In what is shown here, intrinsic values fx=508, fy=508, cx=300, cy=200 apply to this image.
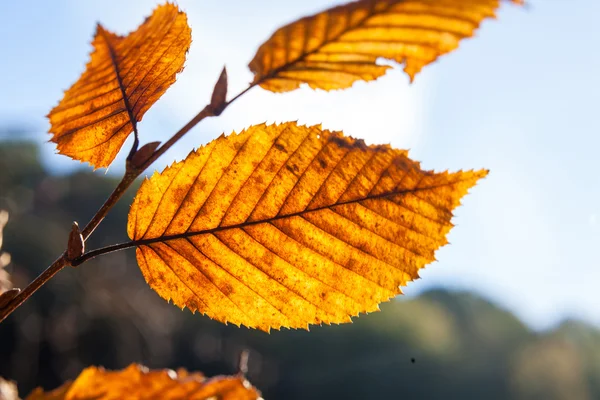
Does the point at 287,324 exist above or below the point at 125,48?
below

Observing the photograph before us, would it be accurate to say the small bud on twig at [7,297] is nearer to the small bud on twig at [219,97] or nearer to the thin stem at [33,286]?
the thin stem at [33,286]

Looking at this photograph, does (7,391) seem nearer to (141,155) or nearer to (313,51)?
(141,155)

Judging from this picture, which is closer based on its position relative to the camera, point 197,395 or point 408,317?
point 197,395

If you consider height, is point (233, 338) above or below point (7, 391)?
below

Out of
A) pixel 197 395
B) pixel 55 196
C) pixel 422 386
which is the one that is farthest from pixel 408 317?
pixel 197 395

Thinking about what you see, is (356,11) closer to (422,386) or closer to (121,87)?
(121,87)

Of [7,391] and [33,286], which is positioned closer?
[33,286]

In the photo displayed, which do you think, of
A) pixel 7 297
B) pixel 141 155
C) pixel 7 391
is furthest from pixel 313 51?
pixel 7 391
